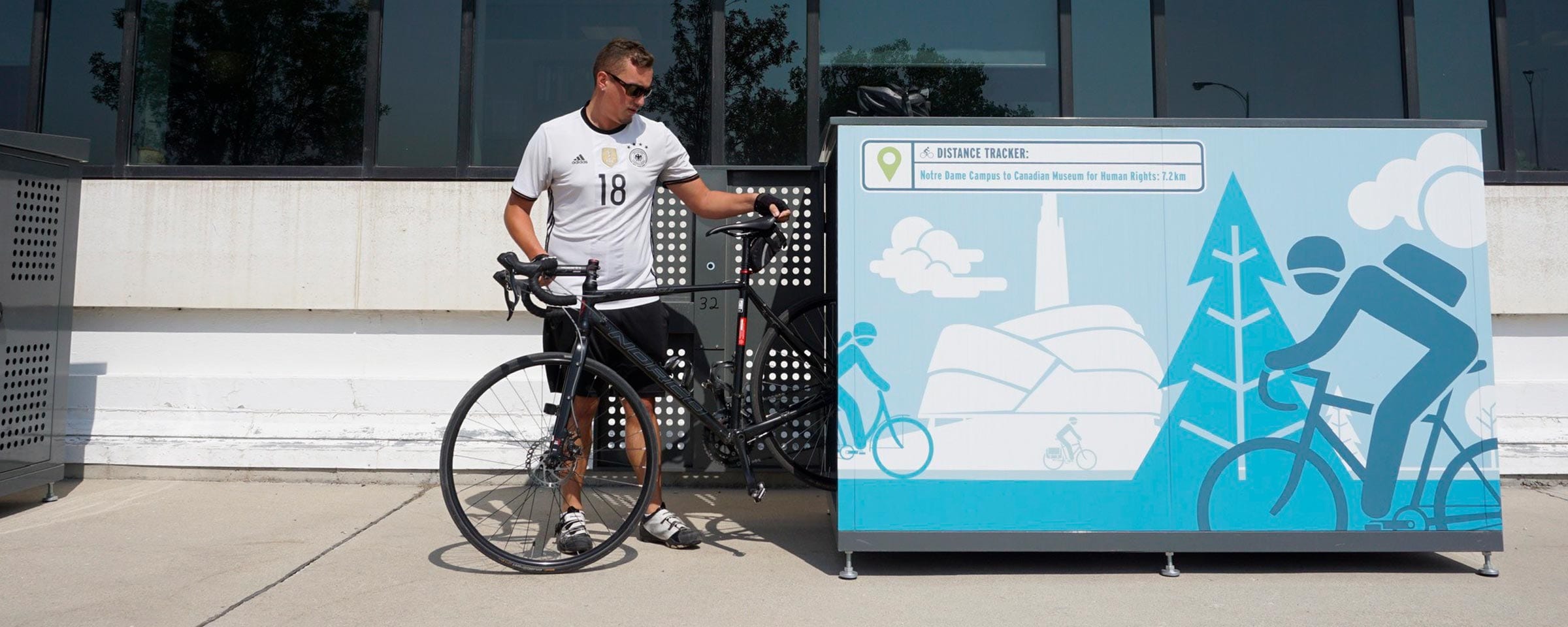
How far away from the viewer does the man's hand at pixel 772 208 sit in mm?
3416

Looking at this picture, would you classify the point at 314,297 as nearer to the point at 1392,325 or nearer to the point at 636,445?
the point at 636,445

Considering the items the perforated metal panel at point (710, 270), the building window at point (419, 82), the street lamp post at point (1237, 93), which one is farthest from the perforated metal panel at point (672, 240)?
the street lamp post at point (1237, 93)

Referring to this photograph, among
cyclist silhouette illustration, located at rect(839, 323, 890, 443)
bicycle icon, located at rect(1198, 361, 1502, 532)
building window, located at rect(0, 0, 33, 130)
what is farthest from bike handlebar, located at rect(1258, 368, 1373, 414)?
building window, located at rect(0, 0, 33, 130)

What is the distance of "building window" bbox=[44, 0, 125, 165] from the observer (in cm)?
525

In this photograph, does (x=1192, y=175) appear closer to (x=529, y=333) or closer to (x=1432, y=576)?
(x=1432, y=576)

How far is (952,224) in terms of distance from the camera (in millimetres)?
3113

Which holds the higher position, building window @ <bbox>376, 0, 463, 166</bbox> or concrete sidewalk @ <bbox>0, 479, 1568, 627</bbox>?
building window @ <bbox>376, 0, 463, 166</bbox>

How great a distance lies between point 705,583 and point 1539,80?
17.7ft

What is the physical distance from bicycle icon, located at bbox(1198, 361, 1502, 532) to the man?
1.73 meters

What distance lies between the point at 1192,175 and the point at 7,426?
16.1 feet

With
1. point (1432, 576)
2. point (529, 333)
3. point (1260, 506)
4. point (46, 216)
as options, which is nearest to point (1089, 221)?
point (1260, 506)

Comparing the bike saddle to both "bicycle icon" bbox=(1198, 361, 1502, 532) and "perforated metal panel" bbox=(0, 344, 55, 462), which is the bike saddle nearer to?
"bicycle icon" bbox=(1198, 361, 1502, 532)

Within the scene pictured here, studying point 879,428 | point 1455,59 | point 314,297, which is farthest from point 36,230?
point 1455,59

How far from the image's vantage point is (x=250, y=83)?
5.29 metres
